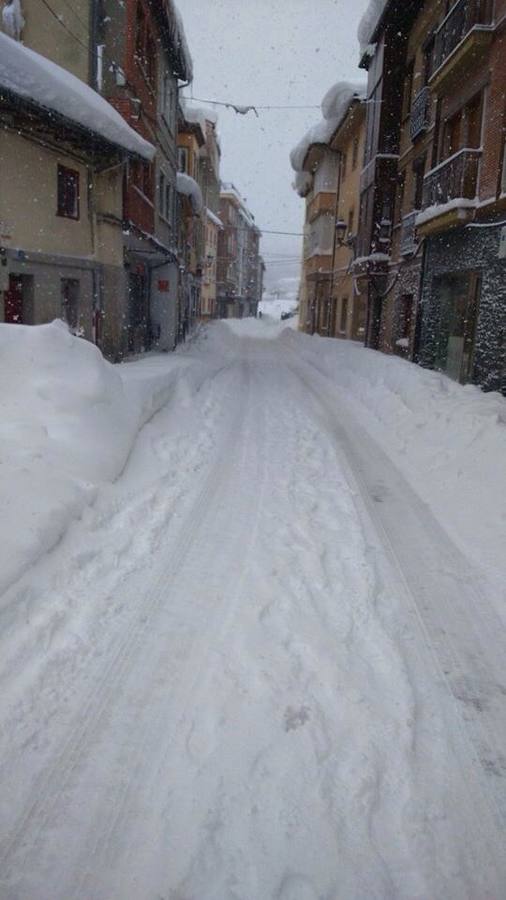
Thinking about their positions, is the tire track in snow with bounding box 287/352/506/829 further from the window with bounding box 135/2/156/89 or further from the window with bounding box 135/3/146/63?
the window with bounding box 135/2/156/89

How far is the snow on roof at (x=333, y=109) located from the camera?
25.4 metres

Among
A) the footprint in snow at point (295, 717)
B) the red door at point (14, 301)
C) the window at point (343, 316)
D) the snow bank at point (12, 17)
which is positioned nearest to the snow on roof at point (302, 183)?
the window at point (343, 316)

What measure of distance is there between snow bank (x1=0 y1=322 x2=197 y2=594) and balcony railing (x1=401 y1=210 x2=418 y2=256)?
12.3 metres

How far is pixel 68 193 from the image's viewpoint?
1314 cm

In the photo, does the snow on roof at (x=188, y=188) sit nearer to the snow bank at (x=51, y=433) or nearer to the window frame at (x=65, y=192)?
the window frame at (x=65, y=192)

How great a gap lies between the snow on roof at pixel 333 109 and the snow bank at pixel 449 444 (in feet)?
57.6

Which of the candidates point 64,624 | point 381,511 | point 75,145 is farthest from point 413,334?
point 64,624

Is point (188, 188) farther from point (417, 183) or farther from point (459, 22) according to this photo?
point (459, 22)

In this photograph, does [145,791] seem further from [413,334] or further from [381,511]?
[413,334]

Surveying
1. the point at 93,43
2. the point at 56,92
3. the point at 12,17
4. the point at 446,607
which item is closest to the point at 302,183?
the point at 93,43

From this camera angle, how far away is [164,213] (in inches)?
830

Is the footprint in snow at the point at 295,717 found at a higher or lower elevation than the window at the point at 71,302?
lower

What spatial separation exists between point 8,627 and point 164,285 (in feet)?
64.9

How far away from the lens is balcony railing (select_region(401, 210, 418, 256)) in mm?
17233
